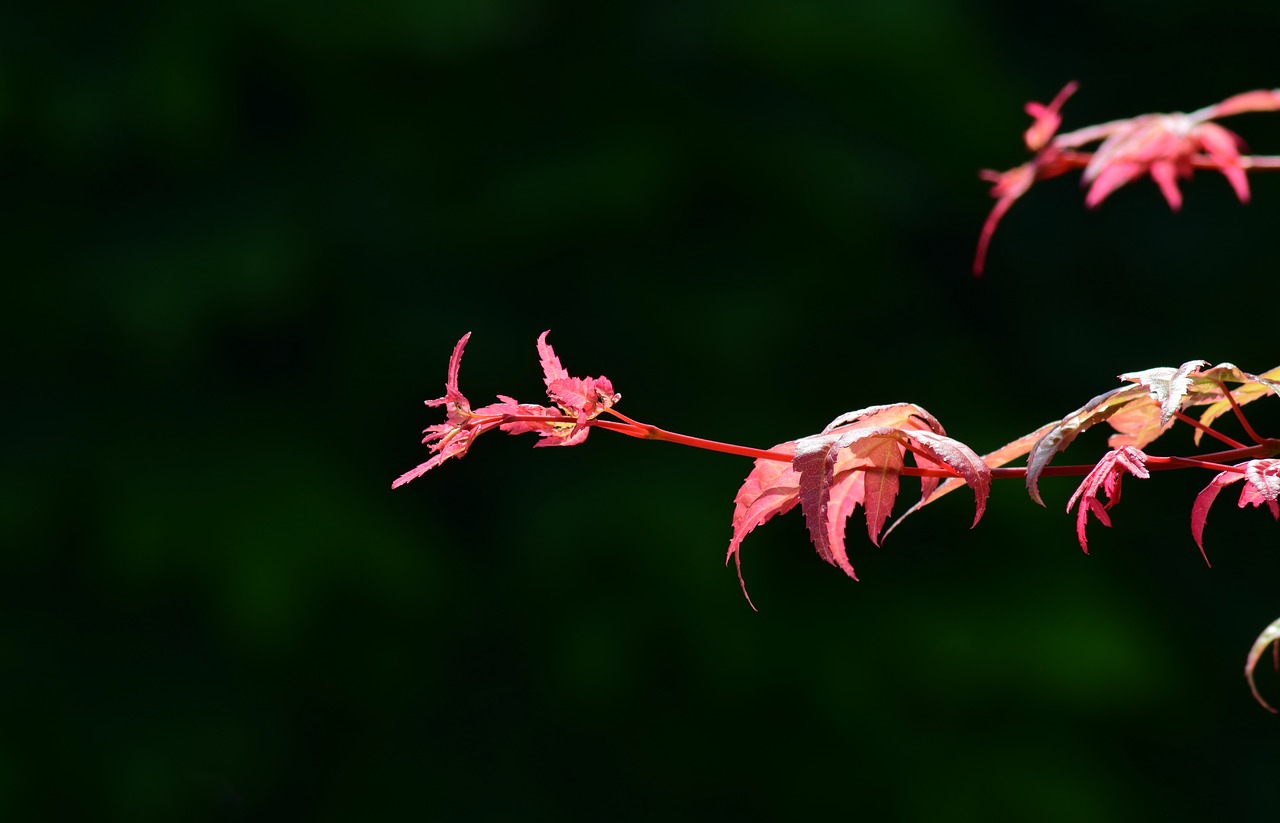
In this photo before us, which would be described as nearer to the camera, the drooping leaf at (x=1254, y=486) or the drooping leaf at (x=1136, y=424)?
the drooping leaf at (x=1254, y=486)

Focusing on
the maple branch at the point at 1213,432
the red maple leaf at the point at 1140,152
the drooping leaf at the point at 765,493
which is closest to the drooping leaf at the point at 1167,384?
the maple branch at the point at 1213,432

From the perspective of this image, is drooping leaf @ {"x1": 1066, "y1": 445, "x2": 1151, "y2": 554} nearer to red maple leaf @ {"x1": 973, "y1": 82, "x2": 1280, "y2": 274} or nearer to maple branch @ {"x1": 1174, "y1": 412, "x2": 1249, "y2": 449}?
maple branch @ {"x1": 1174, "y1": 412, "x2": 1249, "y2": 449}

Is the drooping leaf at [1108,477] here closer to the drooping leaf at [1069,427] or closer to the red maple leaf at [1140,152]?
the drooping leaf at [1069,427]

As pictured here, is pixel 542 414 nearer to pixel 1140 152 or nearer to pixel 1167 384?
pixel 1167 384

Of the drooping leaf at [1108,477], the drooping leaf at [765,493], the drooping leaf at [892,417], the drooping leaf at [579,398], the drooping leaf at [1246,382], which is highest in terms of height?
the drooping leaf at [579,398]

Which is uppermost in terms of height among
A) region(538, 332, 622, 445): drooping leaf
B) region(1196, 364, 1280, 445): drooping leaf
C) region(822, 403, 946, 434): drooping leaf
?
region(538, 332, 622, 445): drooping leaf

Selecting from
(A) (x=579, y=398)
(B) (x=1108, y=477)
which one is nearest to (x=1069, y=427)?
(B) (x=1108, y=477)

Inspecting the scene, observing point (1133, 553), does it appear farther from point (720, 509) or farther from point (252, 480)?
point (252, 480)

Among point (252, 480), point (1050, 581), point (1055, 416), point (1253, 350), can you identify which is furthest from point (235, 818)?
point (1253, 350)

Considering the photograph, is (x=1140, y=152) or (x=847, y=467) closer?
(x=847, y=467)

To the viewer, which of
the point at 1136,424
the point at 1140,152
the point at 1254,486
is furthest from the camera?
the point at 1140,152

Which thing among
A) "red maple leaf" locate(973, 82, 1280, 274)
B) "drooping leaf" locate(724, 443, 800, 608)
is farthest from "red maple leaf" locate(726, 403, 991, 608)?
"red maple leaf" locate(973, 82, 1280, 274)
